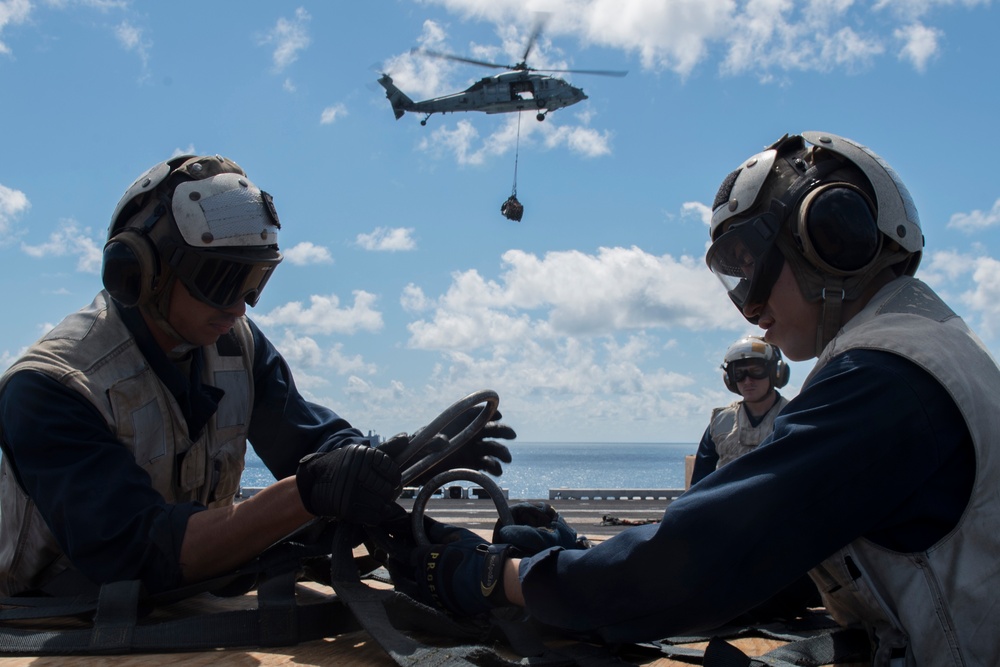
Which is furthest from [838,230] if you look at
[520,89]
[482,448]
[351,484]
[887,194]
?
[520,89]

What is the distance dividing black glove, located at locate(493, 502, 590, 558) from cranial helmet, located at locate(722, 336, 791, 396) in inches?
186

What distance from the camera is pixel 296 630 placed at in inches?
93.6

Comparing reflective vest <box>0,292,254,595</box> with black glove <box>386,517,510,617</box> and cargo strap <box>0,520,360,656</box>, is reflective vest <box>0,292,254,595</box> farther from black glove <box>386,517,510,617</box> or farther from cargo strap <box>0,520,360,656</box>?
black glove <box>386,517,510,617</box>

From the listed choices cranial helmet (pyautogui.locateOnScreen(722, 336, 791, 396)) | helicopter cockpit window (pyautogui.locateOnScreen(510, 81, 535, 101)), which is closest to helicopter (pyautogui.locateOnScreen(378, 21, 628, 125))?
helicopter cockpit window (pyautogui.locateOnScreen(510, 81, 535, 101))

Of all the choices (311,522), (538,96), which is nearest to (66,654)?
(311,522)

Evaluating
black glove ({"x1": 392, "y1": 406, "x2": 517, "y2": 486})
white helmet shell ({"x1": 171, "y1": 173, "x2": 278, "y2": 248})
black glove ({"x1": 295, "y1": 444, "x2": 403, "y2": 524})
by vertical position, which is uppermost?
white helmet shell ({"x1": 171, "y1": 173, "x2": 278, "y2": 248})

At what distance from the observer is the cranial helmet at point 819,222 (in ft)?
6.89

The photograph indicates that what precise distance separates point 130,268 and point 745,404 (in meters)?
5.85

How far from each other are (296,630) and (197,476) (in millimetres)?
989

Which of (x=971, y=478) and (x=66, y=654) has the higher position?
(x=971, y=478)

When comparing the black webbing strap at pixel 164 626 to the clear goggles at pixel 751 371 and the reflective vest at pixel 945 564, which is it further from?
the clear goggles at pixel 751 371

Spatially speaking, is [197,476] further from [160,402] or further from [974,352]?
[974,352]

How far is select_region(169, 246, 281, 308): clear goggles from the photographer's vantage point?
2971 mm

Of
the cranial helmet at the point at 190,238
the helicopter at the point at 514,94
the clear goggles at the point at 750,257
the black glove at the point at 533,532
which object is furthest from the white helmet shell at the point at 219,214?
the helicopter at the point at 514,94
